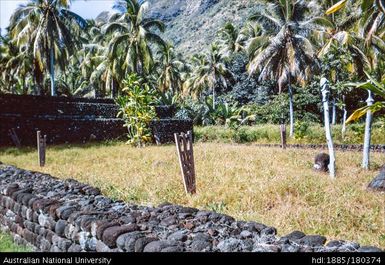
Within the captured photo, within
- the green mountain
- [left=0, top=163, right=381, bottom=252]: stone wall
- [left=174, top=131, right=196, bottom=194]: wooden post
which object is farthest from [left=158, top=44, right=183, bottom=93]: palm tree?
[left=0, top=163, right=381, bottom=252]: stone wall

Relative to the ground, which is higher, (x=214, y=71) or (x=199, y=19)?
(x=199, y=19)

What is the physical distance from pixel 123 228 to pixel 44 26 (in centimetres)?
2129

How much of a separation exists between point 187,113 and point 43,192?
23.0 m

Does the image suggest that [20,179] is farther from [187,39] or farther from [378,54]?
[187,39]

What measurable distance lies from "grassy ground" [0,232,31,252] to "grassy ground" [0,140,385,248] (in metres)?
1.54

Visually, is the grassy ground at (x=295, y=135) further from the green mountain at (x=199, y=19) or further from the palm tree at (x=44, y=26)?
the green mountain at (x=199, y=19)

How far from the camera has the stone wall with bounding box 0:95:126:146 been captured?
58.0 ft

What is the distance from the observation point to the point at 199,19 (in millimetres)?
68000

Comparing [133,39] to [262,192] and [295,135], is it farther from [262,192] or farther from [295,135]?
[262,192]

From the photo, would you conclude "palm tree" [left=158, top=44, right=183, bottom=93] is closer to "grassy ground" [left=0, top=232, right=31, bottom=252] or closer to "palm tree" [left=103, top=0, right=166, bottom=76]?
"palm tree" [left=103, top=0, right=166, bottom=76]

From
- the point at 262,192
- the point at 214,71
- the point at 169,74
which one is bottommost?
the point at 262,192

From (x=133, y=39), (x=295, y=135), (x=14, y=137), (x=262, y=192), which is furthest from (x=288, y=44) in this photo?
(x=262, y=192)
